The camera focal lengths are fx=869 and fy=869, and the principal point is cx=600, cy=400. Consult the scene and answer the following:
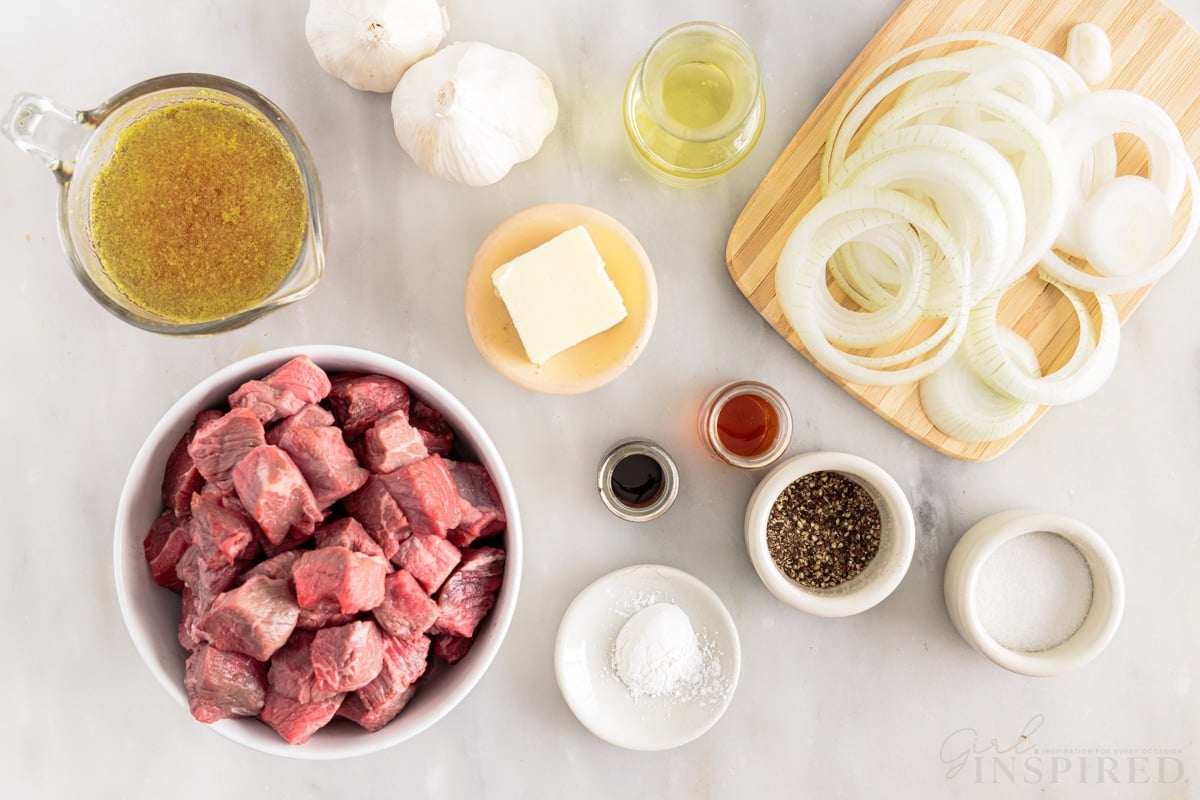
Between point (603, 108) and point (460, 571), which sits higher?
point (603, 108)

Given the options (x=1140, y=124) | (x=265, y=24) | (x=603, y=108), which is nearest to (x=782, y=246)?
(x=603, y=108)

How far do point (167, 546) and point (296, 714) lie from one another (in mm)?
A: 361

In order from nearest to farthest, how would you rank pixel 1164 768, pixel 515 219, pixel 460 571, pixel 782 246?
pixel 460 571
pixel 515 219
pixel 782 246
pixel 1164 768

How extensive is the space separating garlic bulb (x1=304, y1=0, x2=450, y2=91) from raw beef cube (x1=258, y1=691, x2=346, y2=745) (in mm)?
1200

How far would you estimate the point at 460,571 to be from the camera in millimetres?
1476

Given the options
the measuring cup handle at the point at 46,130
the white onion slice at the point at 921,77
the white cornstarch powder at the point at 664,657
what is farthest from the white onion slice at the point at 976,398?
the measuring cup handle at the point at 46,130

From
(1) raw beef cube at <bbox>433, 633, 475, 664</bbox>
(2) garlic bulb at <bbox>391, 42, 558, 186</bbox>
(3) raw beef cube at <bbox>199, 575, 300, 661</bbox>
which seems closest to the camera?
(3) raw beef cube at <bbox>199, 575, 300, 661</bbox>

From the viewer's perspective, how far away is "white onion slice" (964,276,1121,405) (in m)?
1.81

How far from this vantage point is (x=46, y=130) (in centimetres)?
148

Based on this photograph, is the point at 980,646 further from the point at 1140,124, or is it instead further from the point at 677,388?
the point at 1140,124

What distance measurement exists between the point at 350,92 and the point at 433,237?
14.1 inches

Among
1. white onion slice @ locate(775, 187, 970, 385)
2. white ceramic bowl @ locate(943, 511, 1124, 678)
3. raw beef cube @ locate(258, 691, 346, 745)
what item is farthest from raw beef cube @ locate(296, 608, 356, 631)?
white ceramic bowl @ locate(943, 511, 1124, 678)

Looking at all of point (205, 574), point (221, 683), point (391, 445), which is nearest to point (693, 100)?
point (391, 445)

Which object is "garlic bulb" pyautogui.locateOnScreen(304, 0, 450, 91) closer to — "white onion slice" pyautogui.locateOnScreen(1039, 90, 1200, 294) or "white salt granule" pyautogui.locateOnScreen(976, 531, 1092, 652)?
"white onion slice" pyautogui.locateOnScreen(1039, 90, 1200, 294)
